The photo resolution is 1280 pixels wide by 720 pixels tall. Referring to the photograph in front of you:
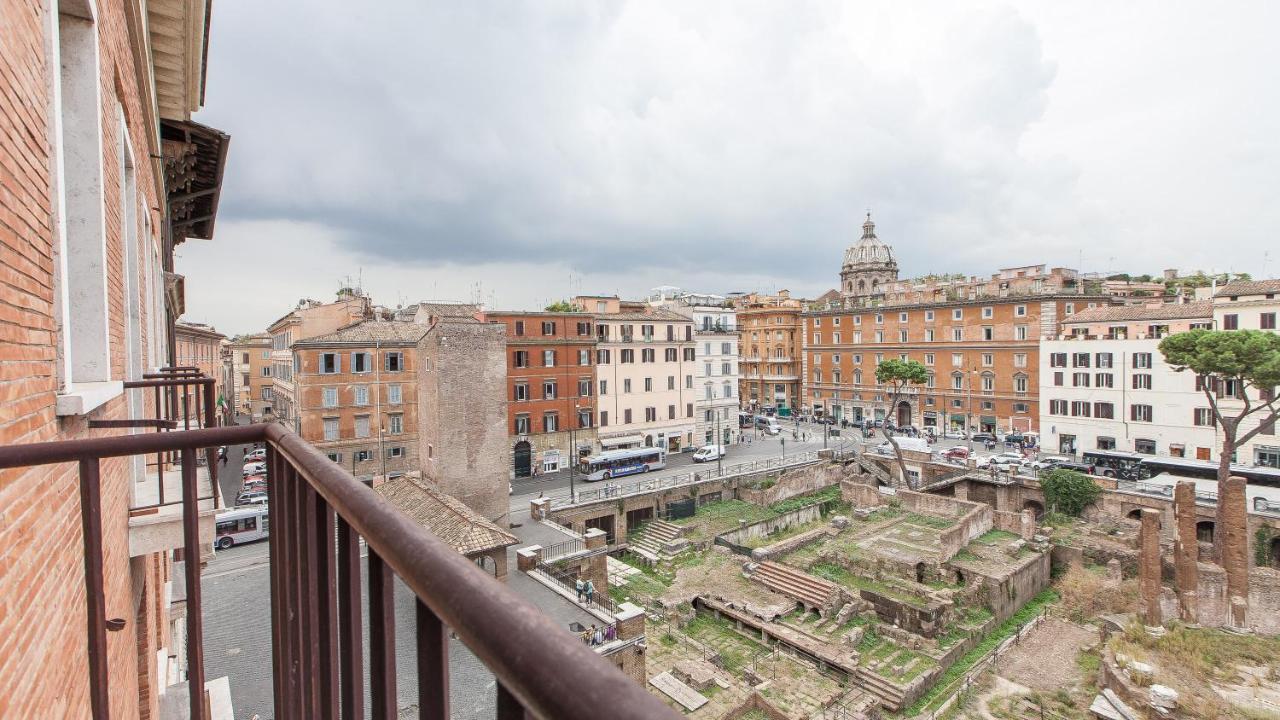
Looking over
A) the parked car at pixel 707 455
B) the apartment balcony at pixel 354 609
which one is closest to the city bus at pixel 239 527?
the apartment balcony at pixel 354 609

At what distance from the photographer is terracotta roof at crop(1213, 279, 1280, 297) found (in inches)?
1241

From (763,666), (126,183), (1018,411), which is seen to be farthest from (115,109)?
(1018,411)

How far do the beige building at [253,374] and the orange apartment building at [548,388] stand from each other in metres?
26.4

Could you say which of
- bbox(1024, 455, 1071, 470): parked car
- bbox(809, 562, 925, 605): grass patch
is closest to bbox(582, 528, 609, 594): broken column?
bbox(809, 562, 925, 605): grass patch

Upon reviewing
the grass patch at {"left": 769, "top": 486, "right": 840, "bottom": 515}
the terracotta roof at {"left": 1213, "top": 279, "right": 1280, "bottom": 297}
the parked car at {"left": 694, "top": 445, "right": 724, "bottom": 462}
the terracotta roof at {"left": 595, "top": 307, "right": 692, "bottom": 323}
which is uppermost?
the terracotta roof at {"left": 1213, "top": 279, "right": 1280, "bottom": 297}

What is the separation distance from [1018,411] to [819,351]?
16634 mm

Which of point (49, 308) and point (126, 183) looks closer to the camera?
point (49, 308)

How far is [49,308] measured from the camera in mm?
2646

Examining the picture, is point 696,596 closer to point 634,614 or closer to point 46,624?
point 634,614

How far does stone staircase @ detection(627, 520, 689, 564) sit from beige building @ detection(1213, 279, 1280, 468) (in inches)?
1123

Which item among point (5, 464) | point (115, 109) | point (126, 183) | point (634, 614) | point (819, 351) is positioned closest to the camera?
point (5, 464)

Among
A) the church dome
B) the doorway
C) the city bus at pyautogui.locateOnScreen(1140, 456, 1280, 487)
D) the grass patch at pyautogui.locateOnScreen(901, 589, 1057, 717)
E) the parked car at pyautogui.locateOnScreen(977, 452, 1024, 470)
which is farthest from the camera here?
the church dome

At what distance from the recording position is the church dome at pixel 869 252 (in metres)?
78.1

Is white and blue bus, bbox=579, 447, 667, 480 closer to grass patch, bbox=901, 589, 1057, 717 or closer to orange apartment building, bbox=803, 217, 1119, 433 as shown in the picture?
orange apartment building, bbox=803, 217, 1119, 433
